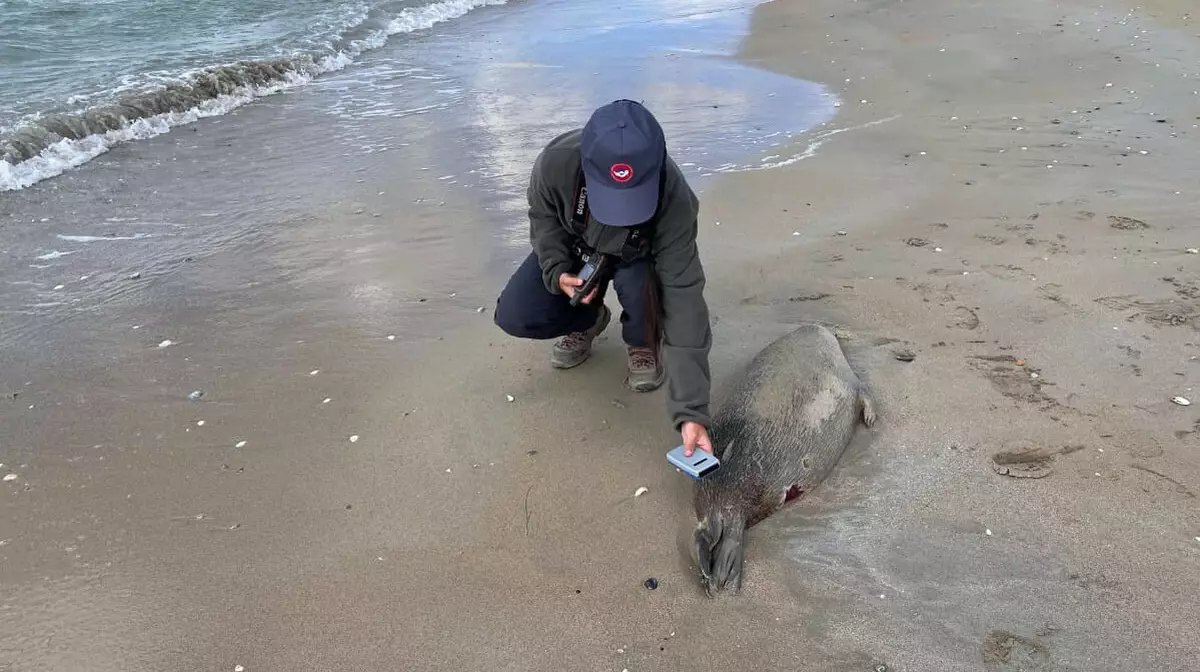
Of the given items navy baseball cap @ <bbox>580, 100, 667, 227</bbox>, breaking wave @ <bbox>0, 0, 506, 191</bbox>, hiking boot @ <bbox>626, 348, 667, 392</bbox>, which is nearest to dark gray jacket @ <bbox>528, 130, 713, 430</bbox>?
navy baseball cap @ <bbox>580, 100, 667, 227</bbox>

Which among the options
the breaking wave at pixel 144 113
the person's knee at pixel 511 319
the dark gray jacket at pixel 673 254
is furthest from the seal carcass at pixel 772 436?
the breaking wave at pixel 144 113

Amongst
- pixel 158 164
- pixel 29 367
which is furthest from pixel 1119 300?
pixel 158 164

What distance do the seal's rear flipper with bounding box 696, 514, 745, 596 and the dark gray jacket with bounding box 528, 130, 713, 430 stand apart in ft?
1.22

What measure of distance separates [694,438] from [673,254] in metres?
0.65

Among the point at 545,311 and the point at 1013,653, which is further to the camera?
the point at 545,311

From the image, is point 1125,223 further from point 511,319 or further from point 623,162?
point 623,162

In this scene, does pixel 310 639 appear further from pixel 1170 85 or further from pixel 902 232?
pixel 1170 85

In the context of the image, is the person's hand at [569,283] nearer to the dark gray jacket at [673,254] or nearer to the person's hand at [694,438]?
the dark gray jacket at [673,254]

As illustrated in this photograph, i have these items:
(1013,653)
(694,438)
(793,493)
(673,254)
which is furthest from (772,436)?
(1013,653)

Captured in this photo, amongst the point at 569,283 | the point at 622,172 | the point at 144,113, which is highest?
the point at 622,172

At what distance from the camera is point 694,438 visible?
271 cm

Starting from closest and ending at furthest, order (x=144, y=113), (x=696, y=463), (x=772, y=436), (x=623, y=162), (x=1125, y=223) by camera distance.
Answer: (x=623, y=162)
(x=696, y=463)
(x=772, y=436)
(x=1125, y=223)
(x=144, y=113)

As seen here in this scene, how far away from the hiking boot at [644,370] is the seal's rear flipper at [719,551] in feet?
3.17

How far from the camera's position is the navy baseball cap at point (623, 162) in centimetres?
232
